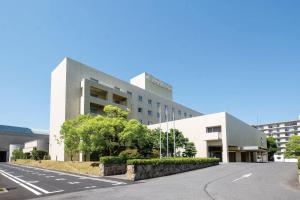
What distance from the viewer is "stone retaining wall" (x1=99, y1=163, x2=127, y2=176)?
23500mm

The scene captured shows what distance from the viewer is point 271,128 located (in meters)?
115

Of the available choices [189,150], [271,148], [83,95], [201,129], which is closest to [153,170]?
[189,150]

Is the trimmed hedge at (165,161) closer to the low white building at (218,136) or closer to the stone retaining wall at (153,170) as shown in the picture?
the stone retaining wall at (153,170)

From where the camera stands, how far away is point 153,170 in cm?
2170

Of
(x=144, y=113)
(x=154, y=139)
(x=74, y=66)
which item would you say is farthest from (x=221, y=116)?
(x=74, y=66)

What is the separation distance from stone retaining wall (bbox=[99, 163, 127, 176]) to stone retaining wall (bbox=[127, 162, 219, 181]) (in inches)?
170

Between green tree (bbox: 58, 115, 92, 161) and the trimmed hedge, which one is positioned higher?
green tree (bbox: 58, 115, 92, 161)

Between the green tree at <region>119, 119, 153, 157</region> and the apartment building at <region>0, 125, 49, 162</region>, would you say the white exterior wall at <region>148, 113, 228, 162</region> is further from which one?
the apartment building at <region>0, 125, 49, 162</region>

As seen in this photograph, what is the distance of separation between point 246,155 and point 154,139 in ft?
75.9

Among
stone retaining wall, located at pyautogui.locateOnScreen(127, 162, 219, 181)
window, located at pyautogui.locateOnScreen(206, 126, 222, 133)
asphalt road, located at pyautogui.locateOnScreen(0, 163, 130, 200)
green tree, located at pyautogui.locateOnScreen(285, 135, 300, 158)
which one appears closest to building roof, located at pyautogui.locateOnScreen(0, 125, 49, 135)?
window, located at pyautogui.locateOnScreen(206, 126, 222, 133)

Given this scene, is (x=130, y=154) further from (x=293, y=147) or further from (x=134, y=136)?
(x=293, y=147)

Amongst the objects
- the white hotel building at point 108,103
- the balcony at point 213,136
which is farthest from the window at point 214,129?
the balcony at point 213,136

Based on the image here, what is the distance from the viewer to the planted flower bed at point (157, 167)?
19.9 meters

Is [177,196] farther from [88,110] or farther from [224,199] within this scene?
[88,110]
